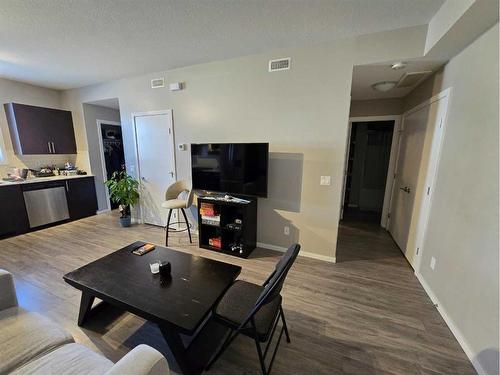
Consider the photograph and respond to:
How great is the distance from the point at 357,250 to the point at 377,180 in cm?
273

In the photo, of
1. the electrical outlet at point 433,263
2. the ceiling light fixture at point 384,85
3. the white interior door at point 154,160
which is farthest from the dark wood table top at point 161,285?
the ceiling light fixture at point 384,85

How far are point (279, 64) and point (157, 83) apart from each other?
2.12 meters

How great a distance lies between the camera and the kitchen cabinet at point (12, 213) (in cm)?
344

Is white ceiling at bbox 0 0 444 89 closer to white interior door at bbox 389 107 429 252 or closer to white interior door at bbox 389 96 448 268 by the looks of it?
white interior door at bbox 389 96 448 268

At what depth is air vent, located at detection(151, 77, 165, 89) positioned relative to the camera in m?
3.46

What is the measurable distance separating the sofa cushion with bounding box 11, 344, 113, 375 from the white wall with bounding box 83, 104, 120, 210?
15.1 ft

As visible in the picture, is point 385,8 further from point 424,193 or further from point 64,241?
point 64,241

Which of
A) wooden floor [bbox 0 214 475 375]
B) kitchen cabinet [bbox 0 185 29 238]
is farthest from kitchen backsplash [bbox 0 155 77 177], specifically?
wooden floor [bbox 0 214 475 375]

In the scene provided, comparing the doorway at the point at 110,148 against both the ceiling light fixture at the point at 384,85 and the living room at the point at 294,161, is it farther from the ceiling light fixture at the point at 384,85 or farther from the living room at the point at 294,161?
the ceiling light fixture at the point at 384,85

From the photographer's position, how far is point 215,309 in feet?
4.70

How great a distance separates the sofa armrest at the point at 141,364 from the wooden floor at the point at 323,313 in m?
0.75

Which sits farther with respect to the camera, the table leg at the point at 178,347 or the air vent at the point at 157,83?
the air vent at the point at 157,83

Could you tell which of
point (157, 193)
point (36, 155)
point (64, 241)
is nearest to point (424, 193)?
point (157, 193)

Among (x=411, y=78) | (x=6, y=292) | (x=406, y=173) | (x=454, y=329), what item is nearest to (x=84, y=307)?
(x=6, y=292)
